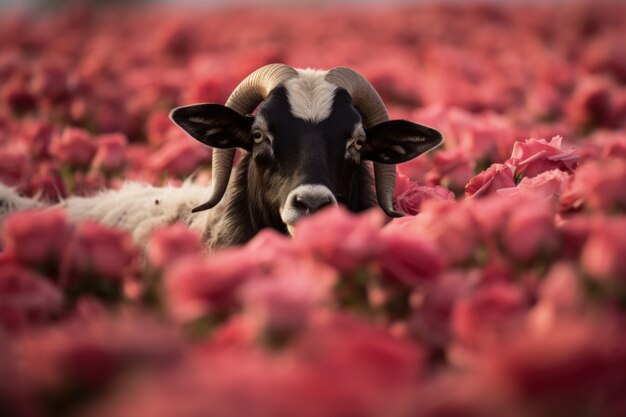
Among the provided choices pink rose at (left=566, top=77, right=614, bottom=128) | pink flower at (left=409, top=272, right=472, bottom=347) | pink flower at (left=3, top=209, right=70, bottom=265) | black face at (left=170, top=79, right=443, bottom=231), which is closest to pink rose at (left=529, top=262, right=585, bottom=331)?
pink flower at (left=409, top=272, right=472, bottom=347)

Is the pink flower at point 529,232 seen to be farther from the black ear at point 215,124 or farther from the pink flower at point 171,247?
the black ear at point 215,124

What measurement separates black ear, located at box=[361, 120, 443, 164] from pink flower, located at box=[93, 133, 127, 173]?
170 cm

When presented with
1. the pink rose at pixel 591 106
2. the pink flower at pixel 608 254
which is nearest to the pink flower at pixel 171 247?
the pink flower at pixel 608 254

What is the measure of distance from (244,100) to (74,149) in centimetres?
134

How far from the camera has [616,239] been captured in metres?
1.74

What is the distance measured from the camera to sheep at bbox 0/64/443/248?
11.8 ft

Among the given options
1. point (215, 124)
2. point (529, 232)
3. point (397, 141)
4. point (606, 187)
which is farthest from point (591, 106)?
point (529, 232)

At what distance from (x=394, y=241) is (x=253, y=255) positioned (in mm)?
332

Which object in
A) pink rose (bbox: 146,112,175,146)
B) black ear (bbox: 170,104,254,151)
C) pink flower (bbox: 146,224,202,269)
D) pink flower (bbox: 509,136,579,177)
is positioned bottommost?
pink flower (bbox: 146,224,202,269)

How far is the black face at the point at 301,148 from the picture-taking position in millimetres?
3525

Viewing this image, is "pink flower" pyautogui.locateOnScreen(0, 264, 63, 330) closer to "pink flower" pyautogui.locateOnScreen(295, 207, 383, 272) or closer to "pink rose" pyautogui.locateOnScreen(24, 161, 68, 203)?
"pink flower" pyautogui.locateOnScreen(295, 207, 383, 272)

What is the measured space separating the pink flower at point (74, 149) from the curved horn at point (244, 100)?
49.0 inches

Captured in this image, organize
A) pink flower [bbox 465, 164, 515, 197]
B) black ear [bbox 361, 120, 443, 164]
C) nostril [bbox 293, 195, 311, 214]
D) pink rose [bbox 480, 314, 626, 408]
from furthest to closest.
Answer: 1. black ear [bbox 361, 120, 443, 164]
2. nostril [bbox 293, 195, 311, 214]
3. pink flower [bbox 465, 164, 515, 197]
4. pink rose [bbox 480, 314, 626, 408]

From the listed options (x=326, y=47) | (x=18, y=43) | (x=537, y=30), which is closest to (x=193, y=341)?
(x=326, y=47)
